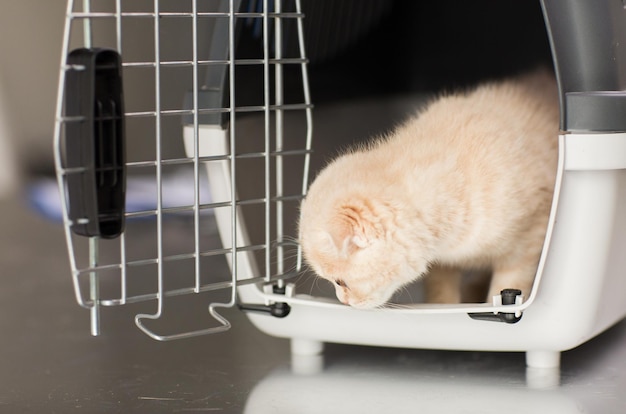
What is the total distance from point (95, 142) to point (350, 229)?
0.46 meters

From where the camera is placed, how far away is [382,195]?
157 cm

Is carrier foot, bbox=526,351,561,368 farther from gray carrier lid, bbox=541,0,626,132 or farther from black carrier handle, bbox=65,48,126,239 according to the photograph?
Answer: black carrier handle, bbox=65,48,126,239

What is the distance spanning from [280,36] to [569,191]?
625 mm

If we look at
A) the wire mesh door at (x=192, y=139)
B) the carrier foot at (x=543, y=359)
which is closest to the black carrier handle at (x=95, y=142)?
the wire mesh door at (x=192, y=139)

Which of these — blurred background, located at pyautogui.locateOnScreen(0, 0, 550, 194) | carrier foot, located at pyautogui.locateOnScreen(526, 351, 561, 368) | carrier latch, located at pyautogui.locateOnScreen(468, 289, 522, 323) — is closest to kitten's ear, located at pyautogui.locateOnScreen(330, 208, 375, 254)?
carrier latch, located at pyautogui.locateOnScreen(468, 289, 522, 323)

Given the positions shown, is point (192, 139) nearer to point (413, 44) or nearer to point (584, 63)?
point (584, 63)

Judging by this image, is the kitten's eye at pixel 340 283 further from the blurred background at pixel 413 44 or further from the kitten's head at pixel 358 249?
the blurred background at pixel 413 44

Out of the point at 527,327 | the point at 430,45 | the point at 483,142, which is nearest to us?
the point at 527,327

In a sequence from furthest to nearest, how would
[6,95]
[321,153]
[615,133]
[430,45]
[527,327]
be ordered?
[6,95] → [430,45] → [321,153] → [527,327] → [615,133]

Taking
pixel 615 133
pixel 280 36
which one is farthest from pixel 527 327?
pixel 280 36

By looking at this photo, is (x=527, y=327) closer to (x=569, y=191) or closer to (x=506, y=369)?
(x=506, y=369)

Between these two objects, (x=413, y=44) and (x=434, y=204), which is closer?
(x=434, y=204)

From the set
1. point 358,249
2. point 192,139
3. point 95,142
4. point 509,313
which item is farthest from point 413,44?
point 95,142

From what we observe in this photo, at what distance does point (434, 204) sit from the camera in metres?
1.60
